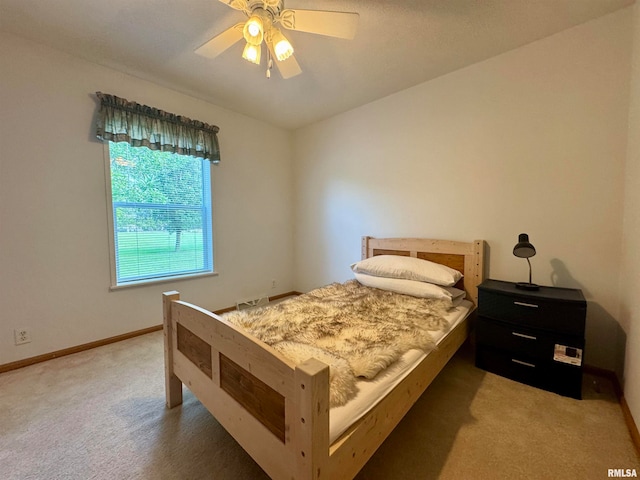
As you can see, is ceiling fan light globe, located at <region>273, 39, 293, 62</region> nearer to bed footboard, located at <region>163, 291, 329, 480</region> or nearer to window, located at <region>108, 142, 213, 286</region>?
bed footboard, located at <region>163, 291, 329, 480</region>

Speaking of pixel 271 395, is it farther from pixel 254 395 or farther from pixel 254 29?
pixel 254 29

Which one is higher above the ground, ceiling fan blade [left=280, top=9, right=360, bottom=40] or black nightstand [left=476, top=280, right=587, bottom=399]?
ceiling fan blade [left=280, top=9, right=360, bottom=40]

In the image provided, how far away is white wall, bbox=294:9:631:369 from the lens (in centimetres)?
200

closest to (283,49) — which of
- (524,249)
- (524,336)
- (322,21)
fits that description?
(322,21)

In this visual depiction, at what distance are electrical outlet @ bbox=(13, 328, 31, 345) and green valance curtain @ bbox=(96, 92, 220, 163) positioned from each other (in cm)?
178

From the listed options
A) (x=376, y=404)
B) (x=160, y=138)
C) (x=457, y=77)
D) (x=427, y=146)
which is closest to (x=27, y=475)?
(x=376, y=404)

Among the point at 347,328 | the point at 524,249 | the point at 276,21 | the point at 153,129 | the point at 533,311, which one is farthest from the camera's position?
the point at 153,129

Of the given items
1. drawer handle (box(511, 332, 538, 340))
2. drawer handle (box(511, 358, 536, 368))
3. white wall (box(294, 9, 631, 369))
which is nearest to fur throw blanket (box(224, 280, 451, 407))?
drawer handle (box(511, 332, 538, 340))

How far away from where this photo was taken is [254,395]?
1.12 metres

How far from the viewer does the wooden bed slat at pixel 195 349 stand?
56.7 inches

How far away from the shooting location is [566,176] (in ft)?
7.03

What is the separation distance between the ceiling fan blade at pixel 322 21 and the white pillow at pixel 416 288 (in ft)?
6.31

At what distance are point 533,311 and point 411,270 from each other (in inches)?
36.0

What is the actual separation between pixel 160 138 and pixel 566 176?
3.75 m
